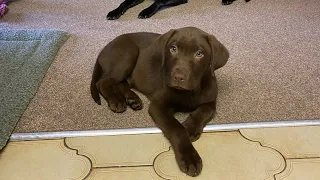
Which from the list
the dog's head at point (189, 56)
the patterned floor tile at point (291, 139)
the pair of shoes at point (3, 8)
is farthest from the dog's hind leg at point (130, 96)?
the pair of shoes at point (3, 8)

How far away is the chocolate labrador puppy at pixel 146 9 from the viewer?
2.60 metres

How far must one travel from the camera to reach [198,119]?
146cm

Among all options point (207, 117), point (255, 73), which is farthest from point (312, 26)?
point (207, 117)

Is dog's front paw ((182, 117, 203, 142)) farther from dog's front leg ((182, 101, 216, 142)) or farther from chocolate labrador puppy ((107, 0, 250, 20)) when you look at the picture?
chocolate labrador puppy ((107, 0, 250, 20))

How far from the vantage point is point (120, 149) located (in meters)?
1.41

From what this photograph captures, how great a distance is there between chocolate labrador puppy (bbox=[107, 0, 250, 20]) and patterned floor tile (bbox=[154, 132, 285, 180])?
4.50ft

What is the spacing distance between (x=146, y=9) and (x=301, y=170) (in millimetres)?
1679

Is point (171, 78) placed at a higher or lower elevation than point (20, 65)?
higher

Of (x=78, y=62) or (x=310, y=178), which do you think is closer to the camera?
(x=310, y=178)

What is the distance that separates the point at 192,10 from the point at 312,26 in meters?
0.83

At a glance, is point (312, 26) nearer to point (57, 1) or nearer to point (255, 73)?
point (255, 73)

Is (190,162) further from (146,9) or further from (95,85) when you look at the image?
(146,9)

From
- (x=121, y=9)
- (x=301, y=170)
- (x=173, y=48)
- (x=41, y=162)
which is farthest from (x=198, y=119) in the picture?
(x=121, y=9)

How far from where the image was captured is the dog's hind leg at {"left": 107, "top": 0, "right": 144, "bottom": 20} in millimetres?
2584
